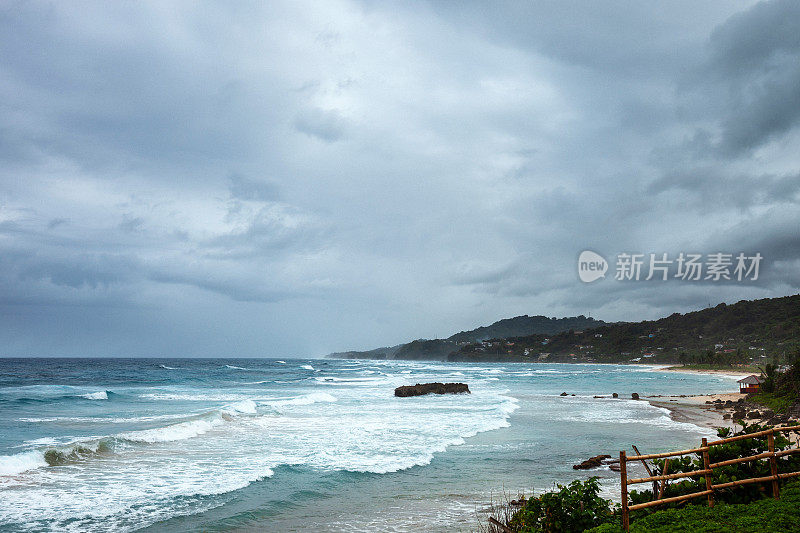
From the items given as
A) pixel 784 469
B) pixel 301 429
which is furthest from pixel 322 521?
pixel 301 429

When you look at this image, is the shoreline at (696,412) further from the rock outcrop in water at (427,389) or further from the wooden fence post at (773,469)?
the rock outcrop in water at (427,389)

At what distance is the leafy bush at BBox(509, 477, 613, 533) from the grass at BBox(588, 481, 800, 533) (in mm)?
414

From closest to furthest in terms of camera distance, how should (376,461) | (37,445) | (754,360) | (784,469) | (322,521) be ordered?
(784,469) → (322,521) → (376,461) → (37,445) → (754,360)

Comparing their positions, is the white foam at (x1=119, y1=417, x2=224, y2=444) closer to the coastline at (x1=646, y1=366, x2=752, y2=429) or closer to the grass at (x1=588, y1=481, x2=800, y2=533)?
the grass at (x1=588, y1=481, x2=800, y2=533)

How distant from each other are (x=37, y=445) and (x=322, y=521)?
12.6m

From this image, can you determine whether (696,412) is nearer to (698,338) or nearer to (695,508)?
(695,508)

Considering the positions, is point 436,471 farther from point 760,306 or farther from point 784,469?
point 760,306

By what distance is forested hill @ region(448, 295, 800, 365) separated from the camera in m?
104

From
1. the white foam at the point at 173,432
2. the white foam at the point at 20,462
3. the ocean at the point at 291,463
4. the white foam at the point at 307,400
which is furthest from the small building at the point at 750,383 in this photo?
the white foam at the point at 20,462

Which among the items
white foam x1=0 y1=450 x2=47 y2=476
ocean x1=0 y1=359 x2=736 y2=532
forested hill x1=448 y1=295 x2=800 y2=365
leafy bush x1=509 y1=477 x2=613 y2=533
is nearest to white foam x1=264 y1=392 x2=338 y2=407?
ocean x1=0 y1=359 x2=736 y2=532

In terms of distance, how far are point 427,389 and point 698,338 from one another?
427 feet

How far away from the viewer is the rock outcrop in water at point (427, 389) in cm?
4114

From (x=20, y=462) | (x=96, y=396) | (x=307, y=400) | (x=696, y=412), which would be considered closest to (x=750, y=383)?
(x=696, y=412)

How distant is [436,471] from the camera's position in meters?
15.2
